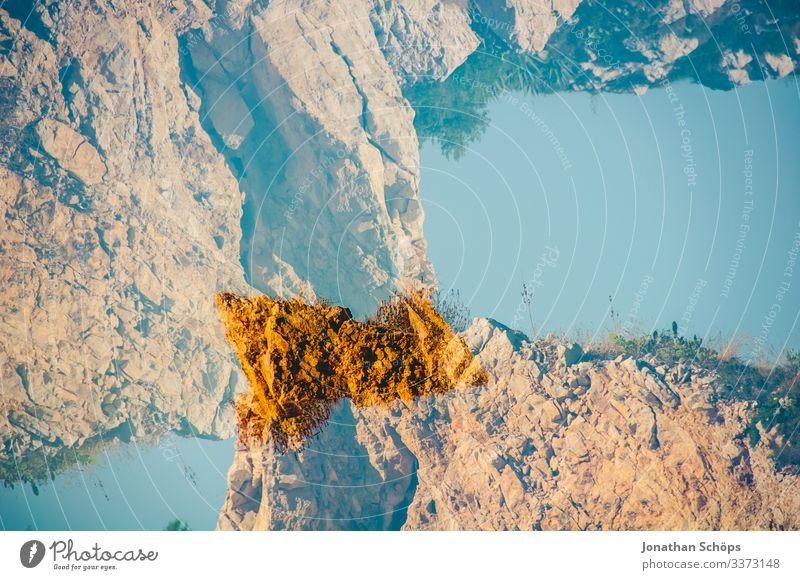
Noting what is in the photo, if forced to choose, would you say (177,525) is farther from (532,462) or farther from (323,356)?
(532,462)

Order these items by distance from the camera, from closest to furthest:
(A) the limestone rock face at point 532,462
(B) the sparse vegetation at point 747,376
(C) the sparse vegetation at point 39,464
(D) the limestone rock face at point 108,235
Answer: (A) the limestone rock face at point 532,462
(B) the sparse vegetation at point 747,376
(C) the sparse vegetation at point 39,464
(D) the limestone rock face at point 108,235

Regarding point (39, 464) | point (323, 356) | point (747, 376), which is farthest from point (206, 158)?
point (747, 376)

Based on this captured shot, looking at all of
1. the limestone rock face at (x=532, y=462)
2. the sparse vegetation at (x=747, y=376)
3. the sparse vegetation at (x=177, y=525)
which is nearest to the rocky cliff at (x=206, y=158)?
the sparse vegetation at (x=177, y=525)

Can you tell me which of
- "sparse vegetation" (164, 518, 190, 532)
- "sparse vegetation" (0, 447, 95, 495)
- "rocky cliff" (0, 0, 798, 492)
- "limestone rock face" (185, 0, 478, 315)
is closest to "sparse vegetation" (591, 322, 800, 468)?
"rocky cliff" (0, 0, 798, 492)

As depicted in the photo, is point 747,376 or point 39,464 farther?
point 39,464

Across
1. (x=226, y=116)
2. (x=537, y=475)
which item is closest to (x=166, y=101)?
(x=226, y=116)

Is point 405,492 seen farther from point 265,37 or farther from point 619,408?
point 265,37

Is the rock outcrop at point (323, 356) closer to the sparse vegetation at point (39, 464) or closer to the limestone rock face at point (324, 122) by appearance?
the limestone rock face at point (324, 122)

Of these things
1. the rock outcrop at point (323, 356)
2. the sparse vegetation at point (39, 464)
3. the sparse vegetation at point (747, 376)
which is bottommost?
the sparse vegetation at point (39, 464)

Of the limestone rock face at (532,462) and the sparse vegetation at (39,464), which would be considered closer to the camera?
the limestone rock face at (532,462)
